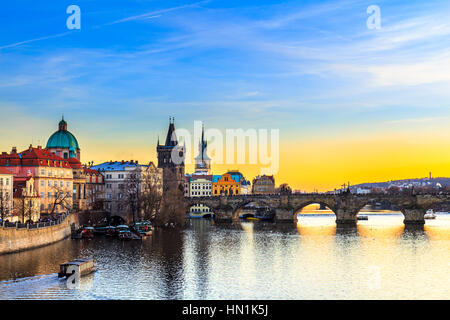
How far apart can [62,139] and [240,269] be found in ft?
310

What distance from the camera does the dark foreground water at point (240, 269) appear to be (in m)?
47.8

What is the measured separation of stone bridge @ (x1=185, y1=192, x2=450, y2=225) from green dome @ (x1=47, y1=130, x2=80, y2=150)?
103ft

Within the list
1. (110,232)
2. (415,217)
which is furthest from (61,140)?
(415,217)

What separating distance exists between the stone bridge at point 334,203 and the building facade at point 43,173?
4629 cm

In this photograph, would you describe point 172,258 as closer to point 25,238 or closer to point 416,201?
point 25,238

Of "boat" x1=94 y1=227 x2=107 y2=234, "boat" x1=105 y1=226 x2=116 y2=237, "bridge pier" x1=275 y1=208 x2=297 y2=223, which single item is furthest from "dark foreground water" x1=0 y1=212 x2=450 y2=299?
"bridge pier" x1=275 y1=208 x2=297 y2=223

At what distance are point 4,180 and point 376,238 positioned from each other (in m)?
55.6

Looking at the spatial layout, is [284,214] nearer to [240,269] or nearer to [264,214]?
[264,214]

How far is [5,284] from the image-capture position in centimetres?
4738

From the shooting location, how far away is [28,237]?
6912 centimetres

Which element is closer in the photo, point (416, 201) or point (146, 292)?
point (146, 292)

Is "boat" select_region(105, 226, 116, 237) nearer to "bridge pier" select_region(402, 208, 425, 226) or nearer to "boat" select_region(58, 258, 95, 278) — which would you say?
"boat" select_region(58, 258, 95, 278)
